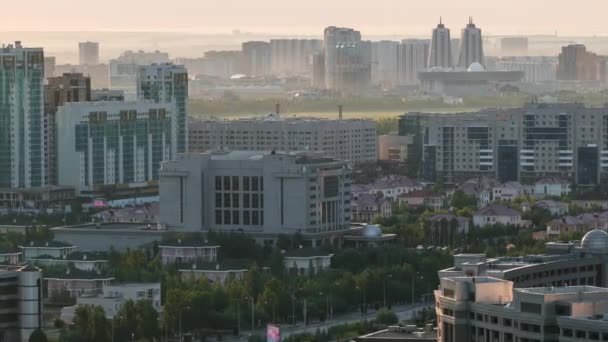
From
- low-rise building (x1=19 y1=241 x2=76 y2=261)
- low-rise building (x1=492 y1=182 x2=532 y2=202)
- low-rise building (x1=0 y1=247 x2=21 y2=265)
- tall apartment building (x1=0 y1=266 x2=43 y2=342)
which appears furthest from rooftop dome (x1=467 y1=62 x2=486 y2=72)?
tall apartment building (x1=0 y1=266 x2=43 y2=342)

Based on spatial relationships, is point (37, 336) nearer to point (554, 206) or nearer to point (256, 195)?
point (256, 195)

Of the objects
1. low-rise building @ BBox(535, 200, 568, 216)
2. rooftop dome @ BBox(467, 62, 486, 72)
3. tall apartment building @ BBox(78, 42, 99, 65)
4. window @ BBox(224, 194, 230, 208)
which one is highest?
tall apartment building @ BBox(78, 42, 99, 65)

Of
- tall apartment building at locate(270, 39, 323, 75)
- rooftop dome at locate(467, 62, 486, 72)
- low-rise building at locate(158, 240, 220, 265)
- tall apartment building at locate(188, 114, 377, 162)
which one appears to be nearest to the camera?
low-rise building at locate(158, 240, 220, 265)

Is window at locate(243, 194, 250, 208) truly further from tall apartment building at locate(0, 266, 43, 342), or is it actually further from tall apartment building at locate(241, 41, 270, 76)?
tall apartment building at locate(241, 41, 270, 76)

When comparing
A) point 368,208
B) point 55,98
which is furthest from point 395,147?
point 368,208

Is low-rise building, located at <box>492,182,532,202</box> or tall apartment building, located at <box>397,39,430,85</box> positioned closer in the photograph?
low-rise building, located at <box>492,182,532,202</box>
